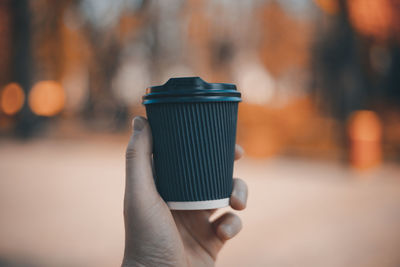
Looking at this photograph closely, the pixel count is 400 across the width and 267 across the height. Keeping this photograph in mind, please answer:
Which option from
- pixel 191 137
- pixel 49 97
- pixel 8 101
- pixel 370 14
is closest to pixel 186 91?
pixel 191 137

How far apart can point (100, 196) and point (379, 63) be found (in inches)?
595

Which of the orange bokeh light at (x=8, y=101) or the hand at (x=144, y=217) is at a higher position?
the orange bokeh light at (x=8, y=101)

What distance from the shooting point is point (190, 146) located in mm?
1657

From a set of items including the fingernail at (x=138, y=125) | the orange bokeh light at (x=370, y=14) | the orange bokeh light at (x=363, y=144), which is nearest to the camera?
the fingernail at (x=138, y=125)

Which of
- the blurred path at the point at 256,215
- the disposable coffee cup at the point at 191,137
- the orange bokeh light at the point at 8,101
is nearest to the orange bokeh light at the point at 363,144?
the blurred path at the point at 256,215

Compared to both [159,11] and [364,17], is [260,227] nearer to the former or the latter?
[364,17]

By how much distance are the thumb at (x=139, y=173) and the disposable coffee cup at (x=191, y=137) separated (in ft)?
0.23

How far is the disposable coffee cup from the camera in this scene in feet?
5.24

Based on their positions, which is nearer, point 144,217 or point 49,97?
point 144,217

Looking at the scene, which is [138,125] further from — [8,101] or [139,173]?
[8,101]

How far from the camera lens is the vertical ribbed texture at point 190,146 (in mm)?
1633

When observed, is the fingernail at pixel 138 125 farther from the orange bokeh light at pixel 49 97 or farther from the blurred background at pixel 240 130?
the orange bokeh light at pixel 49 97

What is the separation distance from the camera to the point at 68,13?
15.4 metres

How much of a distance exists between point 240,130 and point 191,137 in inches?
456
